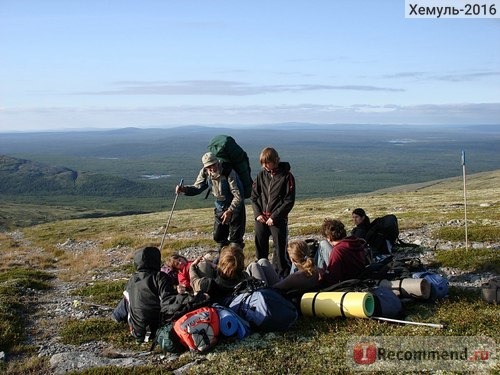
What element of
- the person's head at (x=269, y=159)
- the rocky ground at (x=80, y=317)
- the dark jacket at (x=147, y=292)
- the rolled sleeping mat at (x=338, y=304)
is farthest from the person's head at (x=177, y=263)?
the rolled sleeping mat at (x=338, y=304)

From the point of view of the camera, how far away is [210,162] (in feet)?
43.1

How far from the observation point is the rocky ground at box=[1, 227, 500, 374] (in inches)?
399

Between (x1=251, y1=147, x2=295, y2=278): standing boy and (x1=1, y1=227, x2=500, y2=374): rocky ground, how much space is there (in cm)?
375

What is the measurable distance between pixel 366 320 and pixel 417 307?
1.52 m

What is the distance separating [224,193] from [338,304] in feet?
15.0

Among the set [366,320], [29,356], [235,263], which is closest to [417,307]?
[366,320]

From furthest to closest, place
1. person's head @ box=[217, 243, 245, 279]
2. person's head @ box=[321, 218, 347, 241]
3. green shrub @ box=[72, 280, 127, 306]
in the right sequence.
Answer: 1. green shrub @ box=[72, 280, 127, 306]
2. person's head @ box=[321, 218, 347, 241]
3. person's head @ box=[217, 243, 245, 279]

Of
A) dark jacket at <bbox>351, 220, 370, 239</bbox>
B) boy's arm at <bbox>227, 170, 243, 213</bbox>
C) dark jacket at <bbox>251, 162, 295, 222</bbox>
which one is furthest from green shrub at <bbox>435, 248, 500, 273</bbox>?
boy's arm at <bbox>227, 170, 243, 213</bbox>

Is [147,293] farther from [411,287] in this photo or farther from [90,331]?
[411,287]

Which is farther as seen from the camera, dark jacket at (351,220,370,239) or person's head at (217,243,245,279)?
dark jacket at (351,220,370,239)

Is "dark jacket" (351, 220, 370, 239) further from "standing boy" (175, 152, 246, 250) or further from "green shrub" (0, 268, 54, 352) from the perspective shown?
"green shrub" (0, 268, 54, 352)

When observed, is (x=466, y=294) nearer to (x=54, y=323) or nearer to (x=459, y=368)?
(x=459, y=368)

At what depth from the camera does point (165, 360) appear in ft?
Answer: 32.4

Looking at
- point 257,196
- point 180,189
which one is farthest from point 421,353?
point 180,189
